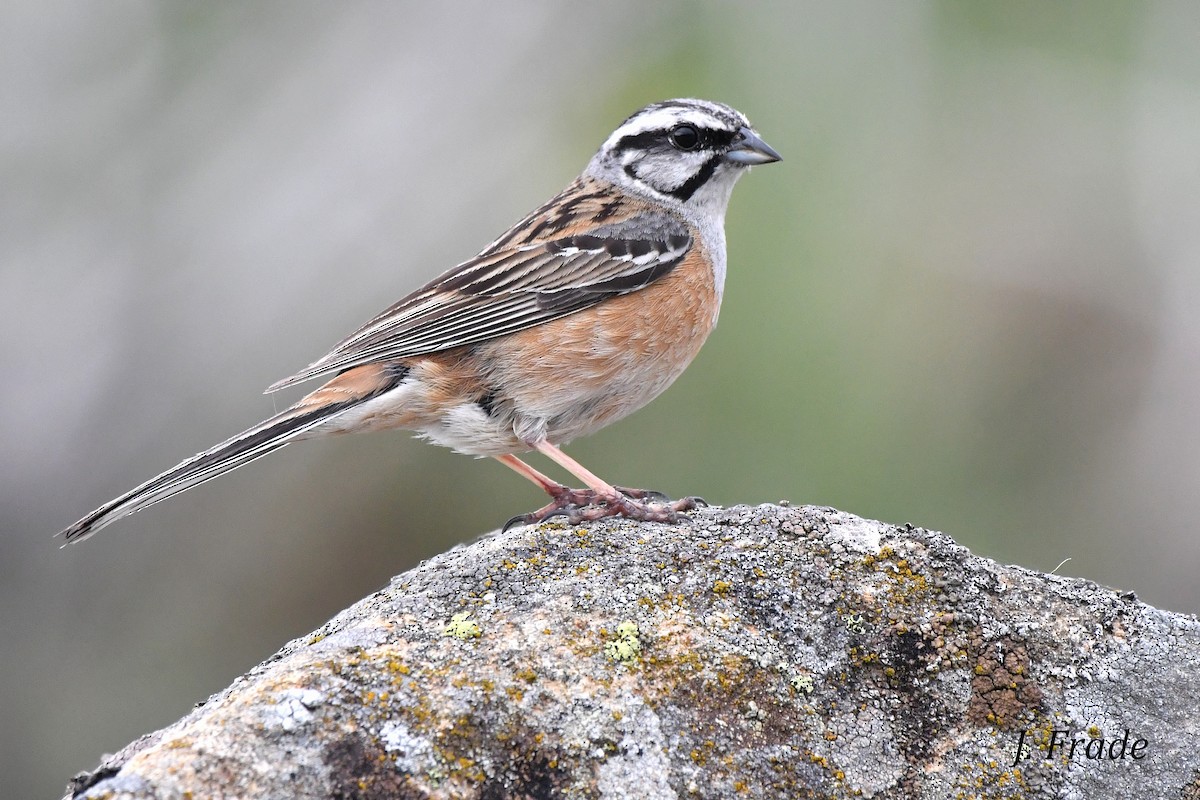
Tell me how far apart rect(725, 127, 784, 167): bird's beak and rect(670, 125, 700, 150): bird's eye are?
192 mm

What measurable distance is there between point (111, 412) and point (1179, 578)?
784 centimetres

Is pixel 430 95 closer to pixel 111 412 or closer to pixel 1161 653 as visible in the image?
pixel 111 412

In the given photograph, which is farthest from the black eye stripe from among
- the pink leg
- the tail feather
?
the tail feather

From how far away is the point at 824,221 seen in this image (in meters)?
9.66

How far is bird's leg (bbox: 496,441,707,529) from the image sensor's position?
4609 mm

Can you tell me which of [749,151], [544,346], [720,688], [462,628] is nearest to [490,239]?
[749,151]

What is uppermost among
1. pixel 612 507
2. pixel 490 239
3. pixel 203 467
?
pixel 490 239

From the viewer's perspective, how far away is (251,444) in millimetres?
4723

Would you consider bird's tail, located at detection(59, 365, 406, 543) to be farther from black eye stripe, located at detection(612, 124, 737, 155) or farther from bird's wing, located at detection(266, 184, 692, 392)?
black eye stripe, located at detection(612, 124, 737, 155)

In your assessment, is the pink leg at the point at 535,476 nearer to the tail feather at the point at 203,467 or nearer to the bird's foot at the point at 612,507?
the bird's foot at the point at 612,507

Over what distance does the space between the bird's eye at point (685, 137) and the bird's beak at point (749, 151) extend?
0.63 feet

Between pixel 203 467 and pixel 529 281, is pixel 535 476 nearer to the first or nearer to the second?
pixel 529 281

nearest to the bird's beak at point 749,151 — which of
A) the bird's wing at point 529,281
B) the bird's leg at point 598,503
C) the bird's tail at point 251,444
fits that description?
the bird's wing at point 529,281

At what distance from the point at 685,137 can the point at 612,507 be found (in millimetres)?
2335
